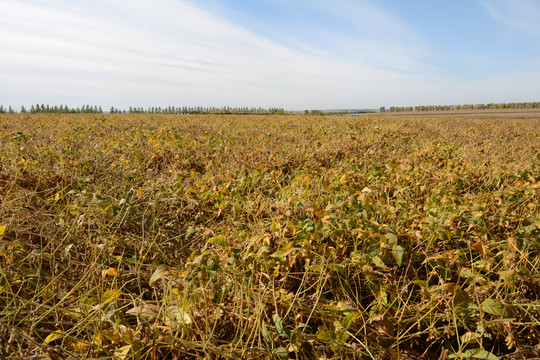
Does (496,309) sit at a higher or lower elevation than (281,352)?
higher

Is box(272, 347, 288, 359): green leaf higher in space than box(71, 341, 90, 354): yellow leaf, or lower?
higher

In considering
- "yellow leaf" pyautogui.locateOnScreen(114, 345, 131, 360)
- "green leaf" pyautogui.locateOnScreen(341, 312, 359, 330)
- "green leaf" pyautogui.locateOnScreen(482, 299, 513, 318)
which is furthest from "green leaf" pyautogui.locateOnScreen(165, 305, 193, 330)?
"green leaf" pyautogui.locateOnScreen(482, 299, 513, 318)

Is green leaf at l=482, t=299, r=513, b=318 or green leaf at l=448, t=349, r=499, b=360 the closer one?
green leaf at l=448, t=349, r=499, b=360

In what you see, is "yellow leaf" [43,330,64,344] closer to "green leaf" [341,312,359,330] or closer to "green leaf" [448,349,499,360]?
"green leaf" [341,312,359,330]

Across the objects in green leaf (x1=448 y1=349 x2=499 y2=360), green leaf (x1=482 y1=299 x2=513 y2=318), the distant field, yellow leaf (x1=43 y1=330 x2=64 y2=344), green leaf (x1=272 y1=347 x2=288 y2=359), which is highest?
the distant field

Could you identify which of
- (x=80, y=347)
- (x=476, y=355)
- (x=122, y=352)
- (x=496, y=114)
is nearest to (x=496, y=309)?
(x=476, y=355)

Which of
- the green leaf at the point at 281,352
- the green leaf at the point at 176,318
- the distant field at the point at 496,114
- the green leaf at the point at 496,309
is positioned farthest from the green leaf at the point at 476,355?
the distant field at the point at 496,114

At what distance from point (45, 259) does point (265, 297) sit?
1825mm

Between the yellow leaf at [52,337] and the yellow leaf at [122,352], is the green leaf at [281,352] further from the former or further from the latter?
the yellow leaf at [52,337]

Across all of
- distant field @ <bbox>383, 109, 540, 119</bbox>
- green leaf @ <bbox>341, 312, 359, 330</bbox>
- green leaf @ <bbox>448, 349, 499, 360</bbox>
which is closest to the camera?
green leaf @ <bbox>448, 349, 499, 360</bbox>

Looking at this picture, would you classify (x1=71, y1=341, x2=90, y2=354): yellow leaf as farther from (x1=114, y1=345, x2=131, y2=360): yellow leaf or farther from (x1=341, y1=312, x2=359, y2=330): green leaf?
(x1=341, y1=312, x2=359, y2=330): green leaf

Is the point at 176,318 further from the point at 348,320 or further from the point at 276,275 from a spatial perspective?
the point at 348,320

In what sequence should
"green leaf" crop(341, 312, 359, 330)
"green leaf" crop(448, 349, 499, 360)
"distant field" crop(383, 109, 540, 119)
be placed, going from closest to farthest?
1. "green leaf" crop(448, 349, 499, 360)
2. "green leaf" crop(341, 312, 359, 330)
3. "distant field" crop(383, 109, 540, 119)

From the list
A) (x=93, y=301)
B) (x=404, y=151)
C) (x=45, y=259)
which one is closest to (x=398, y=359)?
(x=93, y=301)
